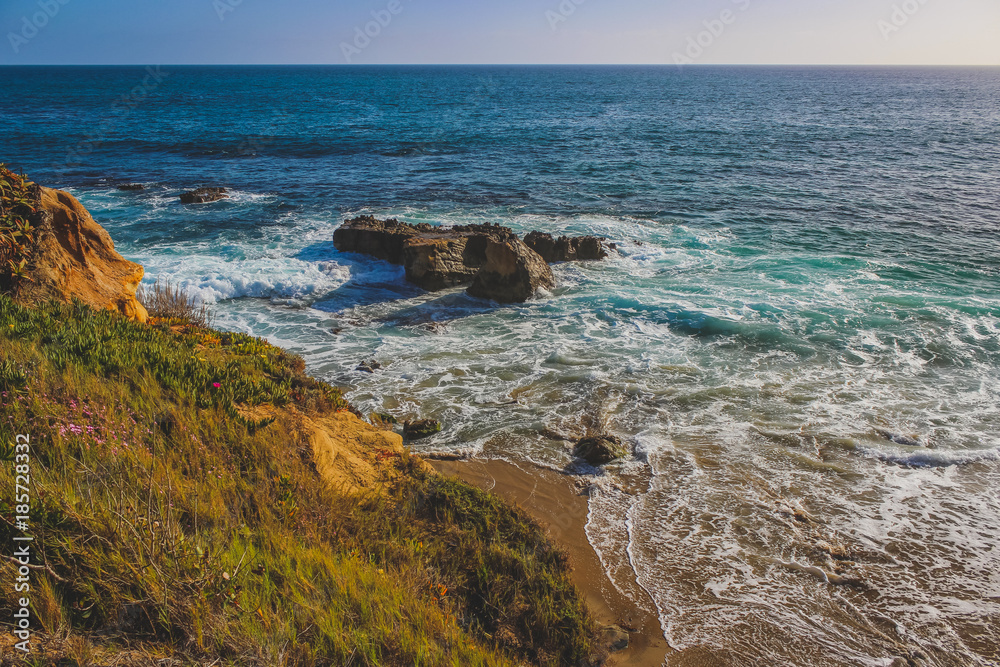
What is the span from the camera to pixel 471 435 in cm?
893

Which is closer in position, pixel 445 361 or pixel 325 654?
pixel 325 654

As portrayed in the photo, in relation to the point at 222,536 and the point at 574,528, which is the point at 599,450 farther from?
the point at 222,536

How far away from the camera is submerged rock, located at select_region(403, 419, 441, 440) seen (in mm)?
8852

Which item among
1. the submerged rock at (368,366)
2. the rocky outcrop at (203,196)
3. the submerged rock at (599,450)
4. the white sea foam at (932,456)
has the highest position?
the rocky outcrop at (203,196)

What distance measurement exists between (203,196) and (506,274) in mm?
17609

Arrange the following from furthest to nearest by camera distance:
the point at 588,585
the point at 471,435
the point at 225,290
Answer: the point at 225,290, the point at 471,435, the point at 588,585

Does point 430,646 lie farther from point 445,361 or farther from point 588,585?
point 445,361

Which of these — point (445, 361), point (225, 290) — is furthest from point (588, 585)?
point (225, 290)

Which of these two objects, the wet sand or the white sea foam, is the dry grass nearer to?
the wet sand

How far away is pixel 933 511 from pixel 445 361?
8.39m

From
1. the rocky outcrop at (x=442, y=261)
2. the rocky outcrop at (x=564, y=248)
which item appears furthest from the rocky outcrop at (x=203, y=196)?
the rocky outcrop at (x=564, y=248)

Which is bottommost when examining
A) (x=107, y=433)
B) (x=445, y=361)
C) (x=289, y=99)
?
(x=445, y=361)

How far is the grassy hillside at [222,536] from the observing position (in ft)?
10.9

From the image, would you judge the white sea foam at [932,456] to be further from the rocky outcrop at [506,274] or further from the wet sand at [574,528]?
the rocky outcrop at [506,274]
